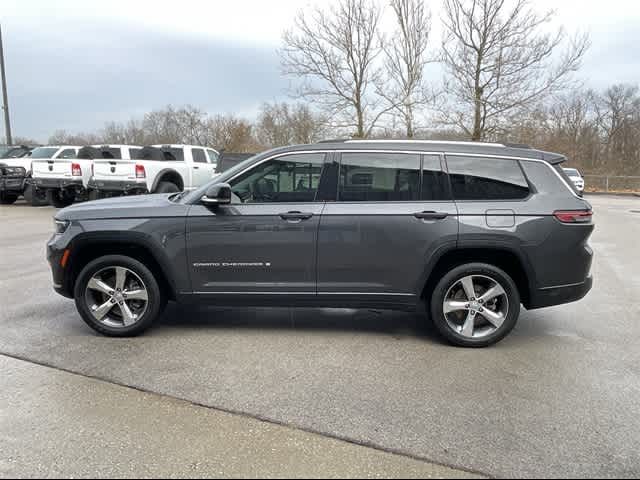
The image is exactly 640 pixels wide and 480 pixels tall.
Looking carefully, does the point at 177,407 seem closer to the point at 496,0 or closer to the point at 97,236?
the point at 97,236

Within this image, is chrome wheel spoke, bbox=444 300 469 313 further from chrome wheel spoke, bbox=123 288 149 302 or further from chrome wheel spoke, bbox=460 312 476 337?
chrome wheel spoke, bbox=123 288 149 302

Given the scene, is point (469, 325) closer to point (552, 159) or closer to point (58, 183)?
point (552, 159)

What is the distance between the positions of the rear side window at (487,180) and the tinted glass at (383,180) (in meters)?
0.35

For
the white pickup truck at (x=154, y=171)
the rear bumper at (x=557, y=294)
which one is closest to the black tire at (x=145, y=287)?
the rear bumper at (x=557, y=294)

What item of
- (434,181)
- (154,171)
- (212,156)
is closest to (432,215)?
(434,181)

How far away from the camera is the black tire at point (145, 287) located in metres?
4.38

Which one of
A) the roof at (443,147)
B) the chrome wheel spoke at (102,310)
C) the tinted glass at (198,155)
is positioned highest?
the tinted glass at (198,155)

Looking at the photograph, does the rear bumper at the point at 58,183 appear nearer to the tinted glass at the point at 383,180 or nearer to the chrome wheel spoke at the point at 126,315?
the chrome wheel spoke at the point at 126,315

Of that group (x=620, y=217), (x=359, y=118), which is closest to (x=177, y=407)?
(x=620, y=217)

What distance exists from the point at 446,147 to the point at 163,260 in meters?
2.75

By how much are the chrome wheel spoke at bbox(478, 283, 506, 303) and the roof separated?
1.17 m

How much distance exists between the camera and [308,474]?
2494 millimetres

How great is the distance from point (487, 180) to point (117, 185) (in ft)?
40.4

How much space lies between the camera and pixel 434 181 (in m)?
4.24
